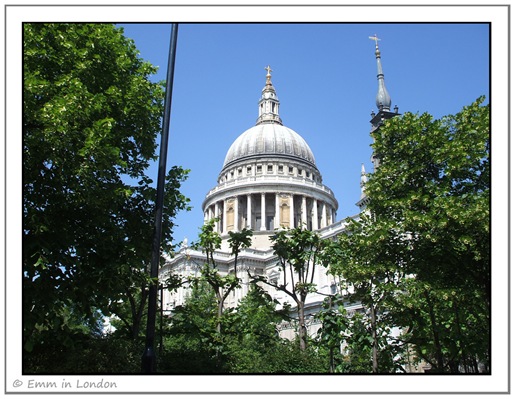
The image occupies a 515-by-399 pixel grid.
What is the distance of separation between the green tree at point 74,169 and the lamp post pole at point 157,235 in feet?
6.39

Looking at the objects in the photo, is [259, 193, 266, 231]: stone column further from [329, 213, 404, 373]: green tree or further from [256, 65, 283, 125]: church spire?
[329, 213, 404, 373]: green tree

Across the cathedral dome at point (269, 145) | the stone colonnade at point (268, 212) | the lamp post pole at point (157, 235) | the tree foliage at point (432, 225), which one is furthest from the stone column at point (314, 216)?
the lamp post pole at point (157, 235)

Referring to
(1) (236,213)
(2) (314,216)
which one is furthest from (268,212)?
(2) (314,216)

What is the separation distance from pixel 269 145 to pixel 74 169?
88.8 m

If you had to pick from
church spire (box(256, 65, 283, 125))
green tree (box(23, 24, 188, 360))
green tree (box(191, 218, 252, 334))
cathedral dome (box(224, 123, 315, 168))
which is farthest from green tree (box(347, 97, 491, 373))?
church spire (box(256, 65, 283, 125))

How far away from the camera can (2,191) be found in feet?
35.8

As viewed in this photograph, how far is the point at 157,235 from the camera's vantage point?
489 inches

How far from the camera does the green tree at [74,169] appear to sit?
13219mm

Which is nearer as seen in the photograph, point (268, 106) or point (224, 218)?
point (224, 218)

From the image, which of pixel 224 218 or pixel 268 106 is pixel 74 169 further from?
pixel 268 106

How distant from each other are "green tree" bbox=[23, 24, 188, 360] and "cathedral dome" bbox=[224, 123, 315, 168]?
8393cm
